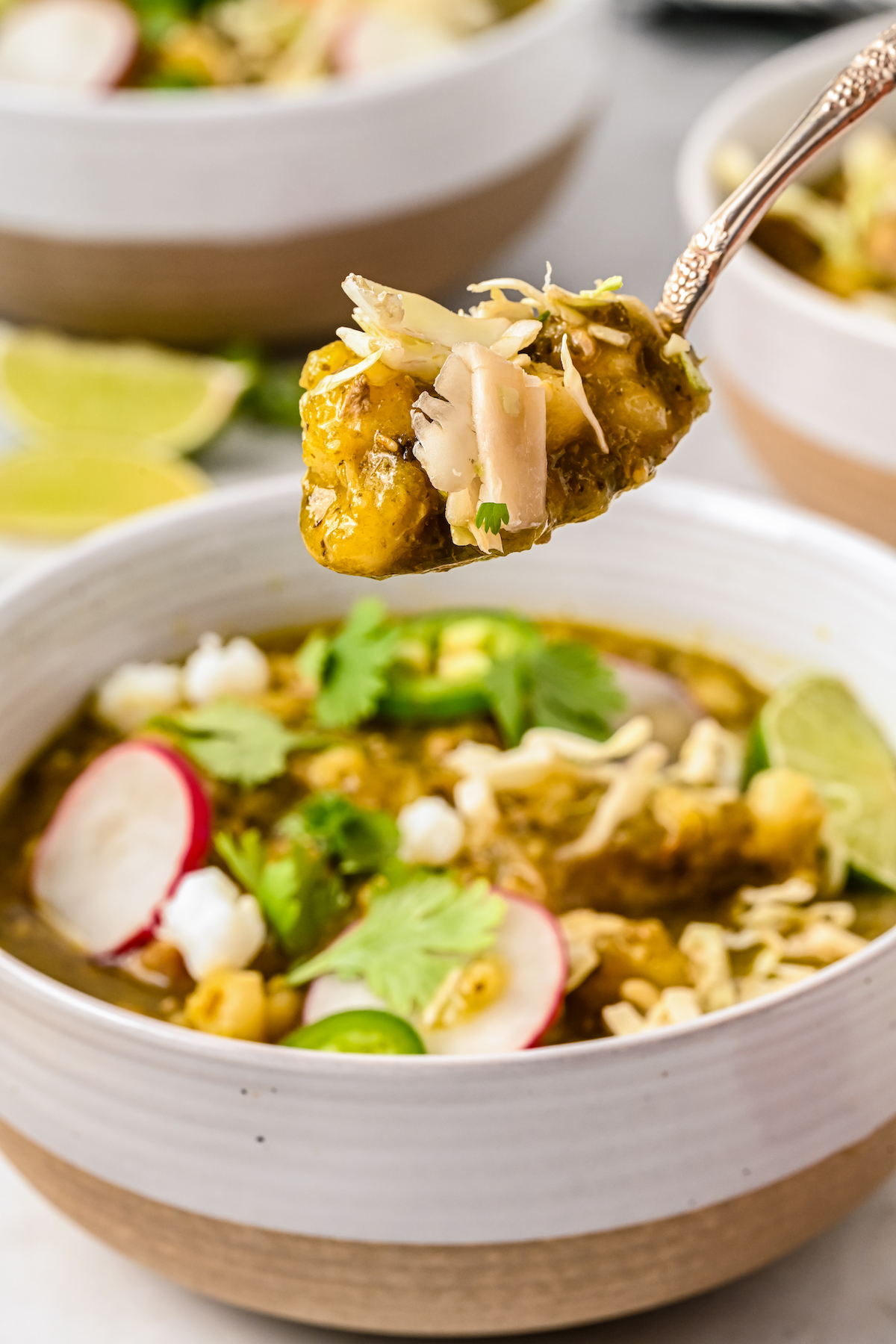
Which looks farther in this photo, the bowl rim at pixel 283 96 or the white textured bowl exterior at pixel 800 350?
the bowl rim at pixel 283 96

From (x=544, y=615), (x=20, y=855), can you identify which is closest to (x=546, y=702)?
(x=544, y=615)

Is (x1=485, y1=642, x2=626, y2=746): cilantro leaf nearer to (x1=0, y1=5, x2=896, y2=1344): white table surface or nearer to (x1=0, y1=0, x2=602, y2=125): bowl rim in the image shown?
(x1=0, y1=5, x2=896, y2=1344): white table surface

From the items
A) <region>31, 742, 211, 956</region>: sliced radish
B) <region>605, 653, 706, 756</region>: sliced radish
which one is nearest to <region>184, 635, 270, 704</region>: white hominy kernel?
<region>31, 742, 211, 956</region>: sliced radish

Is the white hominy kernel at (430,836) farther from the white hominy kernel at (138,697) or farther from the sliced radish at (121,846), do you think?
the white hominy kernel at (138,697)

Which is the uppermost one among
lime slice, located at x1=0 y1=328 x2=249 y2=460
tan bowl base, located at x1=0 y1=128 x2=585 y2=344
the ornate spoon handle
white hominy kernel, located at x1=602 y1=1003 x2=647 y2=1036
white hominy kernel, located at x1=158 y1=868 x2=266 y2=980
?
the ornate spoon handle

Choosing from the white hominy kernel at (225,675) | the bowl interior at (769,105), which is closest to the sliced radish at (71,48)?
→ the bowl interior at (769,105)

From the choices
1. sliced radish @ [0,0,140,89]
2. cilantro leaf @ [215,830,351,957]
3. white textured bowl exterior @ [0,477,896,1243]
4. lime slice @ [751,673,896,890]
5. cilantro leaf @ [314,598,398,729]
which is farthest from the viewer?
sliced radish @ [0,0,140,89]
